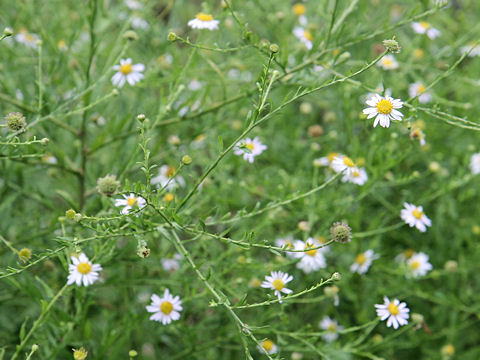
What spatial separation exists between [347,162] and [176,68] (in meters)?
0.50

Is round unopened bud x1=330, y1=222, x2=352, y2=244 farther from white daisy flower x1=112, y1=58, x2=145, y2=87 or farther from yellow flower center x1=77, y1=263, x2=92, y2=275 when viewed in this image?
white daisy flower x1=112, y1=58, x2=145, y2=87

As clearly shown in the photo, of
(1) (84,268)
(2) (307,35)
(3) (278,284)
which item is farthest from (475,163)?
(1) (84,268)

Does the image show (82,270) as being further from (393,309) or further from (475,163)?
(475,163)

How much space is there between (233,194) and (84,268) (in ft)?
2.12

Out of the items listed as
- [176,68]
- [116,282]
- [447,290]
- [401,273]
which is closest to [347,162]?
[401,273]

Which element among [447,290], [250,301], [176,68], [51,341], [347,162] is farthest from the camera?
[447,290]

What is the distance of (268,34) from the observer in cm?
198

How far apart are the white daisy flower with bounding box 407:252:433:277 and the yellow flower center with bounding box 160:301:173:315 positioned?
0.70 metres

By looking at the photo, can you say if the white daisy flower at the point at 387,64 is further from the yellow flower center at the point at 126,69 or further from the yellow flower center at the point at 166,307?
the yellow flower center at the point at 166,307

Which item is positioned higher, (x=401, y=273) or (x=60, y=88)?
(x=60, y=88)

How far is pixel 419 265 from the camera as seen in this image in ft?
5.19

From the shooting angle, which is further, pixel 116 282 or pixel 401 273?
pixel 401 273

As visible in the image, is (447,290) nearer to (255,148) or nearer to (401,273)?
(401,273)

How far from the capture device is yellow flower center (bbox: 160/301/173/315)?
1201 mm
